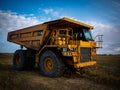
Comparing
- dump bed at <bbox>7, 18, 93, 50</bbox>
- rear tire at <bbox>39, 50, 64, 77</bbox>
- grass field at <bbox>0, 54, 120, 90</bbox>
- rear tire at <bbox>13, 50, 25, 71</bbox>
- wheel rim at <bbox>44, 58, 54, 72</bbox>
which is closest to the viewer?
grass field at <bbox>0, 54, 120, 90</bbox>

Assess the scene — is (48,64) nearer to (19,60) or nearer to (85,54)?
(85,54)

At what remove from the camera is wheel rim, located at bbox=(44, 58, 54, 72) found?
8.09 meters

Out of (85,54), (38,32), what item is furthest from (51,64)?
(38,32)

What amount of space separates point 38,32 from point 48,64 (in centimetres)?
223

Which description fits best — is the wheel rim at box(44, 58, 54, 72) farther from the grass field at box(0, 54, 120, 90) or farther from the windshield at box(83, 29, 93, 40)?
the windshield at box(83, 29, 93, 40)

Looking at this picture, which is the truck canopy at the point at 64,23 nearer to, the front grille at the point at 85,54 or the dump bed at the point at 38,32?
the dump bed at the point at 38,32

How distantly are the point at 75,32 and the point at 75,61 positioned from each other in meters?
2.74

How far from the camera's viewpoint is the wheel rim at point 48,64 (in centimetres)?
809

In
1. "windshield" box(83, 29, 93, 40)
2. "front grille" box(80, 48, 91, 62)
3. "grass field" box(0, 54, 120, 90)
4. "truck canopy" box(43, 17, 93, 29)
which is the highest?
"truck canopy" box(43, 17, 93, 29)

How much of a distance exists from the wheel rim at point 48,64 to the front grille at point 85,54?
1.61 m

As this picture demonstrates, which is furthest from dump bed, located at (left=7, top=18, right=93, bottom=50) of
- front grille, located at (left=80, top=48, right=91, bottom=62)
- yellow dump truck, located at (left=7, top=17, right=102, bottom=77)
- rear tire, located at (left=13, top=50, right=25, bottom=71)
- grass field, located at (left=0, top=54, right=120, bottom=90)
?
grass field, located at (left=0, top=54, right=120, bottom=90)

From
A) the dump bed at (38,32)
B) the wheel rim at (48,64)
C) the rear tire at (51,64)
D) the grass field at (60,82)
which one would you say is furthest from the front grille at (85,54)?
the wheel rim at (48,64)

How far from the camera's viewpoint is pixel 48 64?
8.33 metres

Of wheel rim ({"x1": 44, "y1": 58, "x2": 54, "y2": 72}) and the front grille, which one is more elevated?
the front grille
